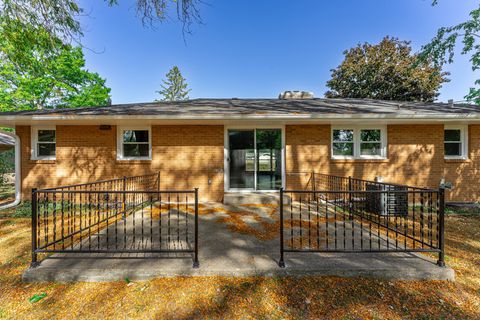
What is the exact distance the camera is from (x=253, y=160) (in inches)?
299

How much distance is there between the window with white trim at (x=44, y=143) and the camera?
7.39 m

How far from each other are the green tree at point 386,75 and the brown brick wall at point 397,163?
13.6m

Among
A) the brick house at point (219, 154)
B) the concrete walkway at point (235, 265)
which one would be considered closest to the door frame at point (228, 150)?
the brick house at point (219, 154)

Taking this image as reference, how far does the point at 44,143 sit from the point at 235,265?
8582 mm

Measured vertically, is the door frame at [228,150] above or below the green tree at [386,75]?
below

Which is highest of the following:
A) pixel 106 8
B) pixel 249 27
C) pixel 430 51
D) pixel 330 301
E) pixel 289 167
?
pixel 249 27

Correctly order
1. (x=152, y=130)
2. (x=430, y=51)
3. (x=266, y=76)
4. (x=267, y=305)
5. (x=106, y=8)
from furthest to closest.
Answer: (x=266, y=76)
(x=430, y=51)
(x=152, y=130)
(x=106, y=8)
(x=267, y=305)

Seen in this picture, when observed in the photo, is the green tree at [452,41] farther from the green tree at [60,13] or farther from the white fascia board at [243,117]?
the green tree at [60,13]

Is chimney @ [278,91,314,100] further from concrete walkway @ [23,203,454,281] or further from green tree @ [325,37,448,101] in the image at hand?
green tree @ [325,37,448,101]

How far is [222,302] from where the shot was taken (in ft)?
7.97

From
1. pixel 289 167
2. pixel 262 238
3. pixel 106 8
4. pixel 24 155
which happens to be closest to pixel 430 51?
pixel 289 167

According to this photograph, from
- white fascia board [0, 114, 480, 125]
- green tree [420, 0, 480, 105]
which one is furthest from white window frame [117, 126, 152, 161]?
green tree [420, 0, 480, 105]

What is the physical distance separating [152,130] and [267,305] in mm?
6544

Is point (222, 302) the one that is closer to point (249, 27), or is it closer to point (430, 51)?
point (249, 27)
